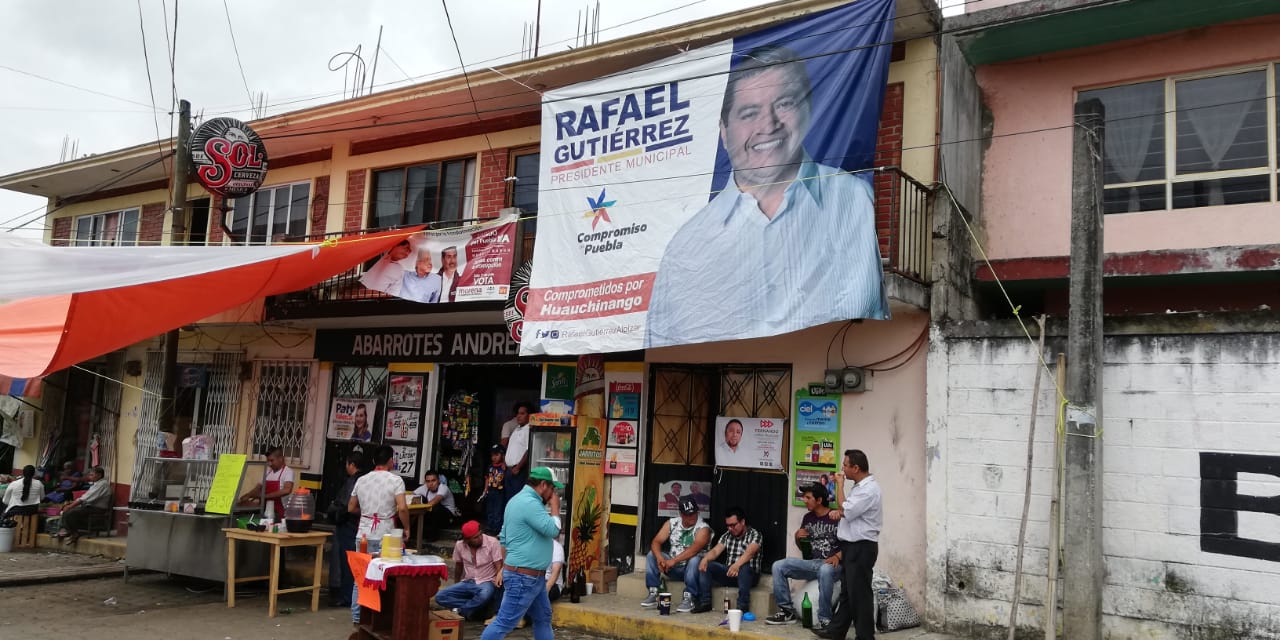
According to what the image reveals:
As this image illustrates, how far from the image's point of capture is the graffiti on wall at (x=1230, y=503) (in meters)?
7.09

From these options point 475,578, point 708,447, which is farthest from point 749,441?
point 475,578

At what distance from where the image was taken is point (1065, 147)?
9844 mm

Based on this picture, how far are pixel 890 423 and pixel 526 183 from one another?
6.07 metres

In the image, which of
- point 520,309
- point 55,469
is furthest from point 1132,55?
point 55,469

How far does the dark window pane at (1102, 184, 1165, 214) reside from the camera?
951cm

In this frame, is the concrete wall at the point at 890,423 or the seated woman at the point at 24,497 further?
the seated woman at the point at 24,497

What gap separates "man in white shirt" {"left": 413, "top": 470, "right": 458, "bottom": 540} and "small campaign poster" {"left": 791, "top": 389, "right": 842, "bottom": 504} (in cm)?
502

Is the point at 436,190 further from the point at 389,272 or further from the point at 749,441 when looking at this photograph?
the point at 749,441

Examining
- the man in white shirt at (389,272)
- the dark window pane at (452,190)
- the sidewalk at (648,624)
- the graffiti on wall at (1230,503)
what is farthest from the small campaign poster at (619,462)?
the graffiti on wall at (1230,503)

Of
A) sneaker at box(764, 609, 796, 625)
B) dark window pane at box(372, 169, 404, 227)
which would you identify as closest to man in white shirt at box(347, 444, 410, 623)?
sneaker at box(764, 609, 796, 625)

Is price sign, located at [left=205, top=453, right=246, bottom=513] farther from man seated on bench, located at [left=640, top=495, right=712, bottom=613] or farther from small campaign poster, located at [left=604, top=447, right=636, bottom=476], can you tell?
man seated on bench, located at [left=640, top=495, right=712, bottom=613]

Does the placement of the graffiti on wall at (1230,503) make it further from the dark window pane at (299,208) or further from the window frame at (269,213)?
the dark window pane at (299,208)

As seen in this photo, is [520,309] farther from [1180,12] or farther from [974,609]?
[1180,12]

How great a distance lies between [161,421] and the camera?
12.9 m
